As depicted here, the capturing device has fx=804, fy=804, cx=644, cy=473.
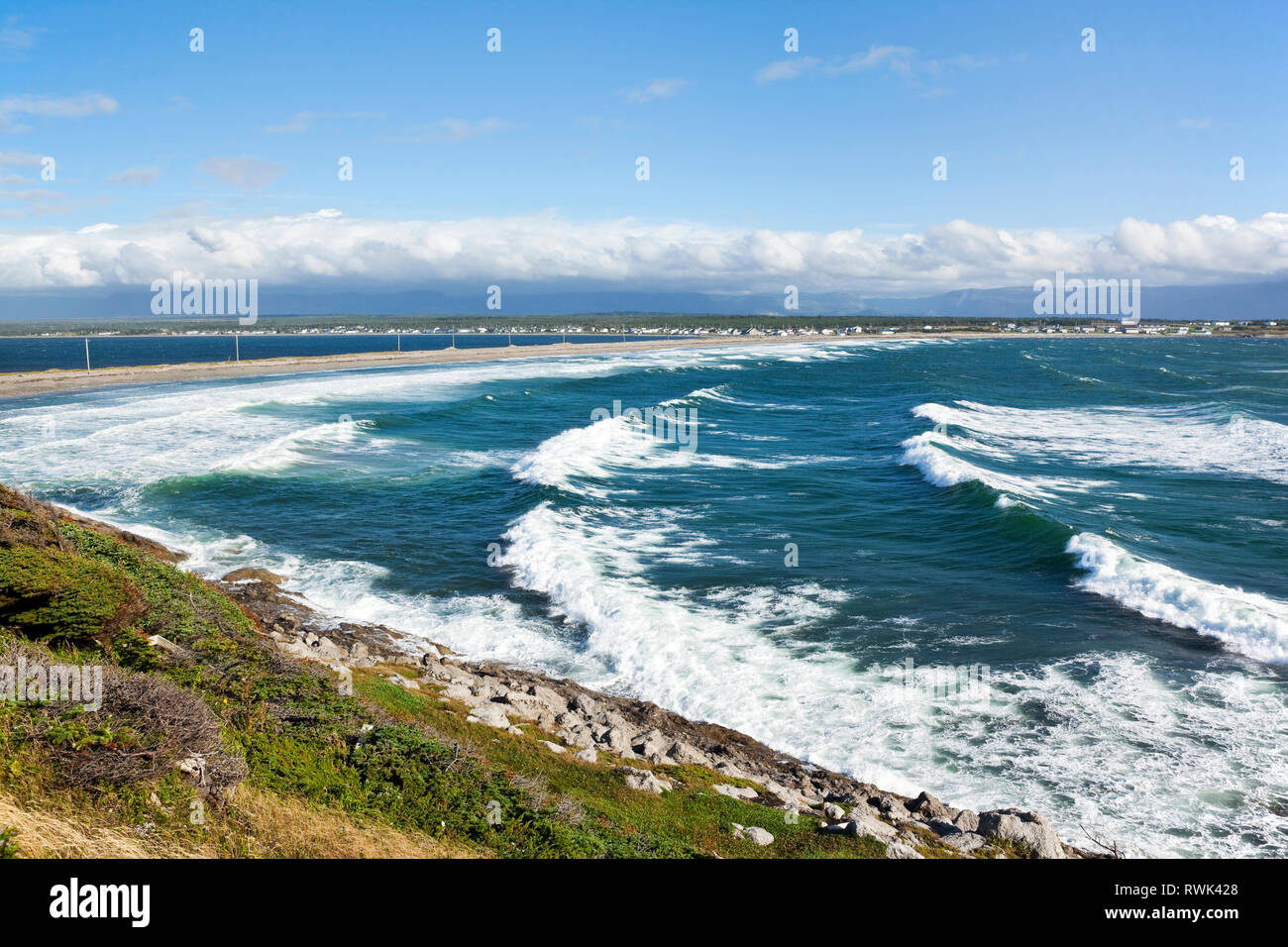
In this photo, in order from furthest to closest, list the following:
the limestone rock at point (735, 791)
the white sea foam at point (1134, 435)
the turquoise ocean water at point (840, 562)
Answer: the white sea foam at point (1134, 435), the turquoise ocean water at point (840, 562), the limestone rock at point (735, 791)

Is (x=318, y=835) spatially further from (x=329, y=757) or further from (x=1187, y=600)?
(x=1187, y=600)

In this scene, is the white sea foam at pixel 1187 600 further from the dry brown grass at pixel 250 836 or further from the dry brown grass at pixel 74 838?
the dry brown grass at pixel 74 838

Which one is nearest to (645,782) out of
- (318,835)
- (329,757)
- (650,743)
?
(650,743)

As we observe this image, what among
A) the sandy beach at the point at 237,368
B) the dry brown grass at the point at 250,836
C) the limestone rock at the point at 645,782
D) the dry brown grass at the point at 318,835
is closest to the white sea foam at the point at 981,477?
the limestone rock at the point at 645,782

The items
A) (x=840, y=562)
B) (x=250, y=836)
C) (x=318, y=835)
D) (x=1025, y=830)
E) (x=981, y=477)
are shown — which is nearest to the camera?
(x=250, y=836)

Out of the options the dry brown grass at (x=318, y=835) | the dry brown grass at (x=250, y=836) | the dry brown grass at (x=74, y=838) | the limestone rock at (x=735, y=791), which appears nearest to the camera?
the dry brown grass at (x=74, y=838)

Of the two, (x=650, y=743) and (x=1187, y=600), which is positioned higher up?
(x=1187, y=600)
